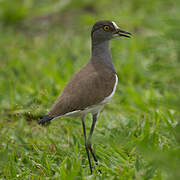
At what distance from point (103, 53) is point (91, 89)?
0.71 m

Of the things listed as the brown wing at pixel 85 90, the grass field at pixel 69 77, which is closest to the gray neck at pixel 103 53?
the brown wing at pixel 85 90

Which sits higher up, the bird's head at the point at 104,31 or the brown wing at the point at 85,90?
the bird's head at the point at 104,31

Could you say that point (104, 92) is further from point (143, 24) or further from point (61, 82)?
point (143, 24)

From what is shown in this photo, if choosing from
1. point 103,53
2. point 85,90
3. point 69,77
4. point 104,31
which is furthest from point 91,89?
point 69,77

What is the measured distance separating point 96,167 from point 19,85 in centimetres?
258

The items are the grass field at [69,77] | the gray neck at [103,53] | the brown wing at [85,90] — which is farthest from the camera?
the gray neck at [103,53]

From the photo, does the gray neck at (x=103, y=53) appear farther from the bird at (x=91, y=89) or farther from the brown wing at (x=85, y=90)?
the brown wing at (x=85, y=90)

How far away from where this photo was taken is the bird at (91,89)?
352 cm

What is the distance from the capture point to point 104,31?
166 inches

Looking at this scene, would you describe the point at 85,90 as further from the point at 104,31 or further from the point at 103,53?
the point at 104,31

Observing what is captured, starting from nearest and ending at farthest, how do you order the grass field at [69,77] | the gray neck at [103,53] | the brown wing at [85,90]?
the grass field at [69,77]
the brown wing at [85,90]
the gray neck at [103,53]

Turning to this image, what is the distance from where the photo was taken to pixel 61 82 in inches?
224

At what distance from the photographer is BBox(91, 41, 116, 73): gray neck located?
4156mm

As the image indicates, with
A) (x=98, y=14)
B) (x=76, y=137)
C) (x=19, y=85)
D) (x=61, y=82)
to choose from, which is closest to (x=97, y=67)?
(x=76, y=137)
